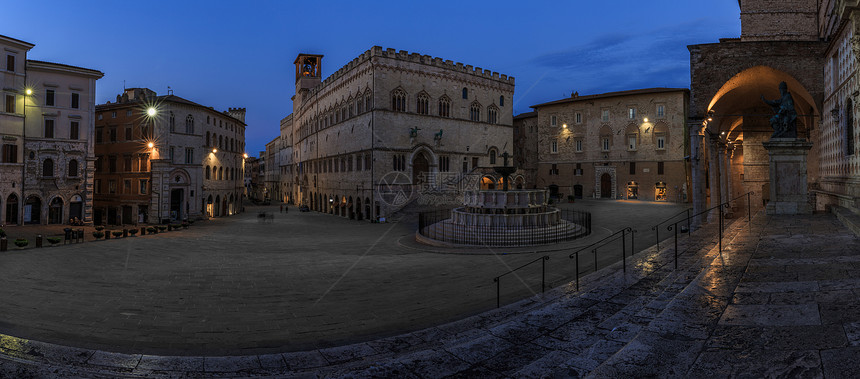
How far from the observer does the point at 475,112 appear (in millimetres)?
42469

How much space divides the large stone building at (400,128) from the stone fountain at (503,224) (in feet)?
47.7

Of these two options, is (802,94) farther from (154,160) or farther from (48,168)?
(48,168)

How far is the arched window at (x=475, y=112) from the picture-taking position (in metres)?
42.1

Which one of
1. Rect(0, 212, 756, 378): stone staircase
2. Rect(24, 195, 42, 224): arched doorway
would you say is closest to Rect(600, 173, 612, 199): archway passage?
Rect(0, 212, 756, 378): stone staircase

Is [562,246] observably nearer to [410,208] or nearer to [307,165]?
[410,208]

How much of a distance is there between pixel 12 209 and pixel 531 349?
37045mm

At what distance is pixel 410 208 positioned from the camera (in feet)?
116

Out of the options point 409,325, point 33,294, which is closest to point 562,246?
point 409,325

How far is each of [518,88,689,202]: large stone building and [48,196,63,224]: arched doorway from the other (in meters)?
46.0

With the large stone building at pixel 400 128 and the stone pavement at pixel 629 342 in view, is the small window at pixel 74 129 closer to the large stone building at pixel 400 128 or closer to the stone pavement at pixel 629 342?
the large stone building at pixel 400 128

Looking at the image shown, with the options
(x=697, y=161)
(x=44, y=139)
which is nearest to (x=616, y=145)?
(x=697, y=161)

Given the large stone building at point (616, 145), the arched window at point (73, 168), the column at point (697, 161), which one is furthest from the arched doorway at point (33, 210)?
the large stone building at point (616, 145)

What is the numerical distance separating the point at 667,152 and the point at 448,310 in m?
42.4

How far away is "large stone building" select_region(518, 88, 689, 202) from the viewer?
42500mm
